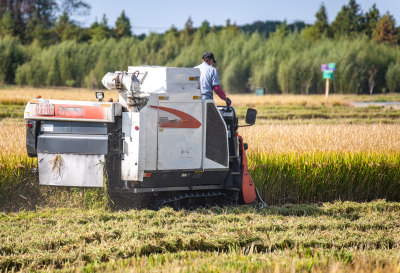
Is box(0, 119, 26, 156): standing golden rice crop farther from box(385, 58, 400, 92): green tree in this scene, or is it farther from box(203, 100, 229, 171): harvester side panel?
box(385, 58, 400, 92): green tree

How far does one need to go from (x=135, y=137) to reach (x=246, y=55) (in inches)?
2177

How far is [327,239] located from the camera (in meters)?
6.88

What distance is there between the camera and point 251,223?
7633 millimetres

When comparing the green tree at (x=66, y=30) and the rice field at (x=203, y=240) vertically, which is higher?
the green tree at (x=66, y=30)

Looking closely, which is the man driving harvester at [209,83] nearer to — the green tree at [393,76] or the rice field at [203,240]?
the rice field at [203,240]


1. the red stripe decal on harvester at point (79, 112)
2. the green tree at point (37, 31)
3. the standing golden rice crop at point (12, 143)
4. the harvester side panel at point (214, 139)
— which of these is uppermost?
the green tree at point (37, 31)

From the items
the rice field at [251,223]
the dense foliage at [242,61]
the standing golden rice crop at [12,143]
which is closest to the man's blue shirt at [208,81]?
the rice field at [251,223]

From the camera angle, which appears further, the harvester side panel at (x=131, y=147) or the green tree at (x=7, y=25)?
the green tree at (x=7, y=25)

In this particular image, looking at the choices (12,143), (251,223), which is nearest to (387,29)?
(12,143)

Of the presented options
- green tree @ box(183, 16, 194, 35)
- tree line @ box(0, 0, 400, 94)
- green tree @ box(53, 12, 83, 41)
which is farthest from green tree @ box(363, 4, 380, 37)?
green tree @ box(53, 12, 83, 41)

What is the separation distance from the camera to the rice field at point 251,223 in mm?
5656

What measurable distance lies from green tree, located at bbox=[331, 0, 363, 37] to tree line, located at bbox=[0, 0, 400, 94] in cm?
12

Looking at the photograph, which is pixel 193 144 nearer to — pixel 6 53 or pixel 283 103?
pixel 283 103

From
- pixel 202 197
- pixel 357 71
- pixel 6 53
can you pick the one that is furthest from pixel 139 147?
pixel 6 53
